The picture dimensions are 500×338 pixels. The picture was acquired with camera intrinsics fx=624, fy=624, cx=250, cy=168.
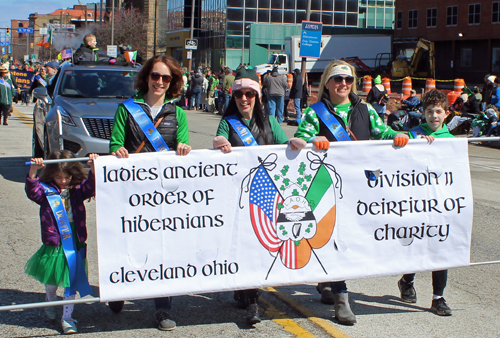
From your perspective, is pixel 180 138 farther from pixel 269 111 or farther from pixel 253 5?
pixel 253 5

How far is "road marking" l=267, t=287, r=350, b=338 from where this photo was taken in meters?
4.27

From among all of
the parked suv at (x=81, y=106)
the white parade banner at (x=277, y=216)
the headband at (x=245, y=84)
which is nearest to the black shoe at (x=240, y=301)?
the white parade banner at (x=277, y=216)

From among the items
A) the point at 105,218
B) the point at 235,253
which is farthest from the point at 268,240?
the point at 105,218

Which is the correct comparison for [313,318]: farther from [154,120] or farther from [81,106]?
[81,106]

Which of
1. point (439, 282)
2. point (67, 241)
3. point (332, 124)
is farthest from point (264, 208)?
point (439, 282)

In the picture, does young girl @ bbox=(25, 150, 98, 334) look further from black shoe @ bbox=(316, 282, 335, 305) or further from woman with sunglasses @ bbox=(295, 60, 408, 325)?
black shoe @ bbox=(316, 282, 335, 305)

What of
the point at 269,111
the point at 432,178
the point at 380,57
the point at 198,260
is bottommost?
the point at 198,260

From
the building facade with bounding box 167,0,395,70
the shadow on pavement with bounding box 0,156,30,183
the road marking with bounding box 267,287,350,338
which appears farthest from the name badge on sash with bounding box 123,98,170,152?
the building facade with bounding box 167,0,395,70

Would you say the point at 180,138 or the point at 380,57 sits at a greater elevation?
the point at 380,57

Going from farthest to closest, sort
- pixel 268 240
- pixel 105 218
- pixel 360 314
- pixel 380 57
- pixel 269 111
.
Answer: pixel 380 57 < pixel 269 111 < pixel 360 314 < pixel 268 240 < pixel 105 218

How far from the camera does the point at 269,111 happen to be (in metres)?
20.4

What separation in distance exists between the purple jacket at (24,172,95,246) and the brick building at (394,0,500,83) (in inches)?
1976

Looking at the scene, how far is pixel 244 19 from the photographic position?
5734 centimetres

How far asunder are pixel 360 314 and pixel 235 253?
112cm
